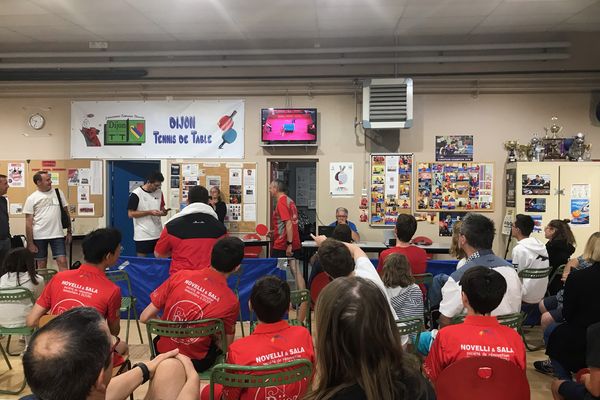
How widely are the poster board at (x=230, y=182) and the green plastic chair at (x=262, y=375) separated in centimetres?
529

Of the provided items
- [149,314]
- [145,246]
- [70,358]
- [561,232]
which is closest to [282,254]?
[145,246]

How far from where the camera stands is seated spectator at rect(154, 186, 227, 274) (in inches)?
155

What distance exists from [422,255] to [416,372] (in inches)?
122

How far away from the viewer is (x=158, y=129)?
23.6 ft

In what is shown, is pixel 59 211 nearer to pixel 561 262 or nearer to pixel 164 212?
pixel 164 212

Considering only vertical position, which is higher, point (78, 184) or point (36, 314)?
point (78, 184)

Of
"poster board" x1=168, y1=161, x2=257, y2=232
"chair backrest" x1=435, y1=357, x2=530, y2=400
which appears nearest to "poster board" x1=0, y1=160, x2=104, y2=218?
"poster board" x1=168, y1=161, x2=257, y2=232

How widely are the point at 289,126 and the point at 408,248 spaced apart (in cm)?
344

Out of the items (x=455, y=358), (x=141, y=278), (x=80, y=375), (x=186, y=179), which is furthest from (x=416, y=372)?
(x=186, y=179)

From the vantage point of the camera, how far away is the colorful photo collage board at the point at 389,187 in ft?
22.6

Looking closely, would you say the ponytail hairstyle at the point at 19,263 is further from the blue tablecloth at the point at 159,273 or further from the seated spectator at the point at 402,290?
the seated spectator at the point at 402,290

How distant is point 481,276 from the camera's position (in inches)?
84.0

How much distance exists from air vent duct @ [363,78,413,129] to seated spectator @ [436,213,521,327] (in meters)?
3.68

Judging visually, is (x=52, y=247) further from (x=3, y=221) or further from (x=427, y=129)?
(x=427, y=129)
